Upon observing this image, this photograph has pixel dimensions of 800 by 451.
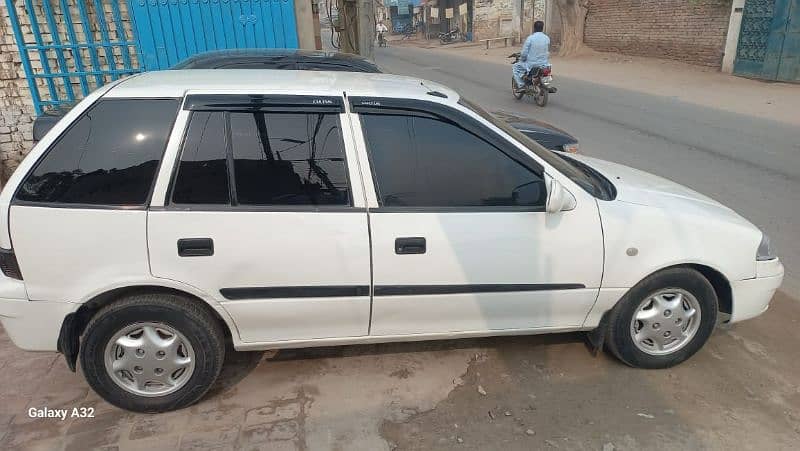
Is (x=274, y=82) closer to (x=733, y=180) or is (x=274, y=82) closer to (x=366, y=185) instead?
(x=366, y=185)

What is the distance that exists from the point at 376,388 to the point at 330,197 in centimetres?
111

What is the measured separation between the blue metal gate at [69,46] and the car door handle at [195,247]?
544 centimetres

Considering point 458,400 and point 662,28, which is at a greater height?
point 662,28

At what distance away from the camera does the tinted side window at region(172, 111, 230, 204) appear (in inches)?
95.3

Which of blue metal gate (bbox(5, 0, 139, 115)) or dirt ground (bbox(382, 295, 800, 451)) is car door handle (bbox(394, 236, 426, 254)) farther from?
blue metal gate (bbox(5, 0, 139, 115))

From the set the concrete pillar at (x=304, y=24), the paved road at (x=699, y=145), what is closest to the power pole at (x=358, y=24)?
the concrete pillar at (x=304, y=24)

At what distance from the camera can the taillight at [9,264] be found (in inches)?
92.9

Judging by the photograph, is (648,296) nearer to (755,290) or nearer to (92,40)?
(755,290)

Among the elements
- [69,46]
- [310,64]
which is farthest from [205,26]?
[310,64]

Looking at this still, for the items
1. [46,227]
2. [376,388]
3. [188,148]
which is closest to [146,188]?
[188,148]

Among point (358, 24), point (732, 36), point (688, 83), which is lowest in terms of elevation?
point (688, 83)

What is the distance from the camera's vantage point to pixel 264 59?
5801mm

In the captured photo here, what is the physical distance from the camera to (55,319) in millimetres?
2453

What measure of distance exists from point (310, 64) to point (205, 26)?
2.21 metres
